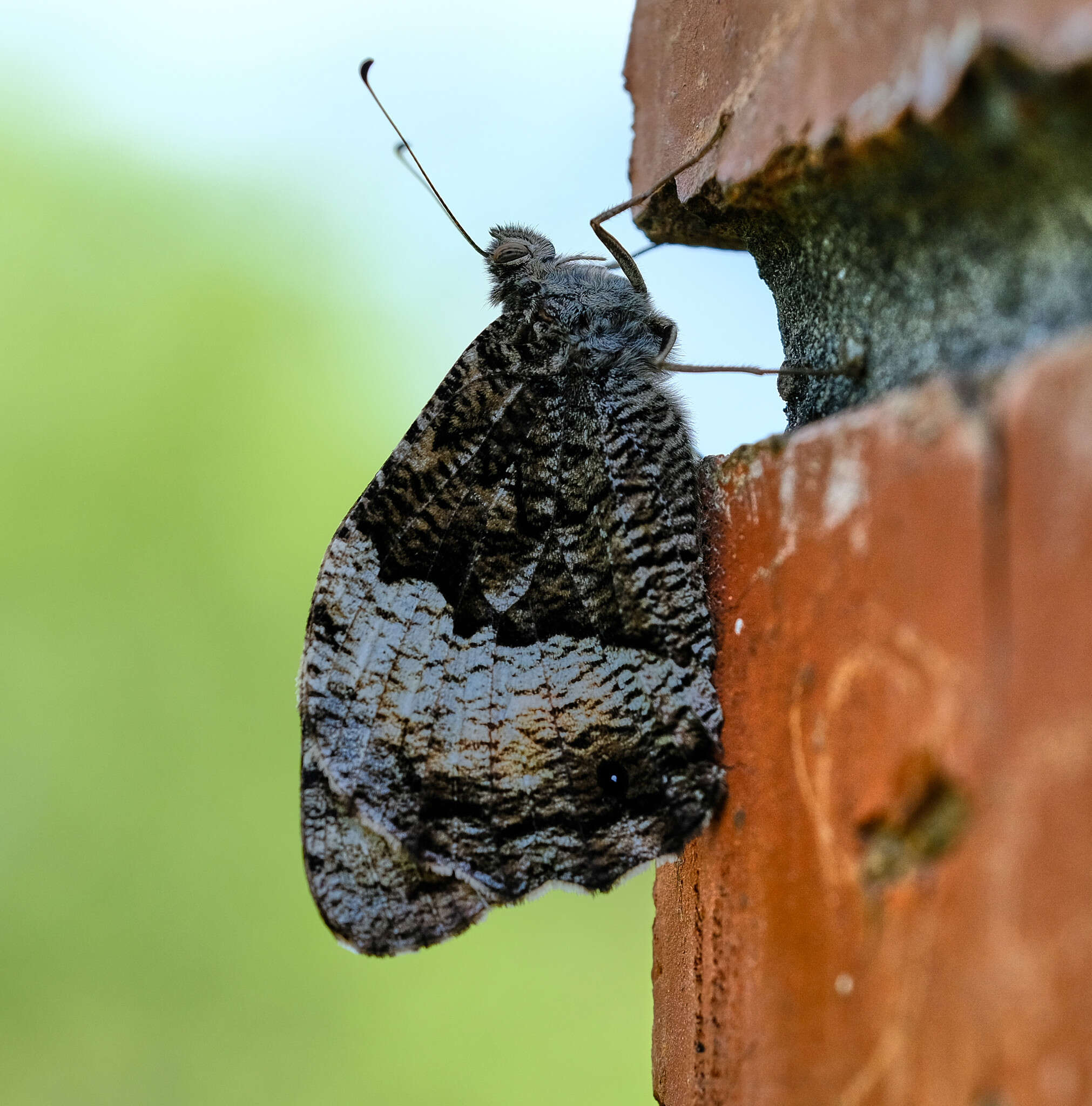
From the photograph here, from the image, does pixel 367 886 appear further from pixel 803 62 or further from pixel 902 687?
pixel 803 62

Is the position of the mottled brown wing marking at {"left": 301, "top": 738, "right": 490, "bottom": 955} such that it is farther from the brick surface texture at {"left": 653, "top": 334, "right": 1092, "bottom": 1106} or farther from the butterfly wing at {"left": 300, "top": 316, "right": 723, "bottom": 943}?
the brick surface texture at {"left": 653, "top": 334, "right": 1092, "bottom": 1106}


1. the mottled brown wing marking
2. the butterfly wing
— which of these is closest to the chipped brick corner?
Answer: the butterfly wing

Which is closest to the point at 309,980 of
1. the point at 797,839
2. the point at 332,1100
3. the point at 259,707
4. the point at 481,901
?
the point at 332,1100

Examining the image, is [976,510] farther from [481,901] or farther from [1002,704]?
[481,901]

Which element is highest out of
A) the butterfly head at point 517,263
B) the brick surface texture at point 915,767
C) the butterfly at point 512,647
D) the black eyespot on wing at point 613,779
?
the butterfly head at point 517,263


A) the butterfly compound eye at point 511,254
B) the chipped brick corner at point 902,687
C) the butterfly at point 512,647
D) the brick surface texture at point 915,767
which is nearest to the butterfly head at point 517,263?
the butterfly compound eye at point 511,254

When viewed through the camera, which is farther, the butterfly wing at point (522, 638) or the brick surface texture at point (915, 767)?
the butterfly wing at point (522, 638)

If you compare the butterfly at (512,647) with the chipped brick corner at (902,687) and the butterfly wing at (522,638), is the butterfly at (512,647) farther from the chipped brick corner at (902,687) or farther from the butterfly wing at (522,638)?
the chipped brick corner at (902,687)
